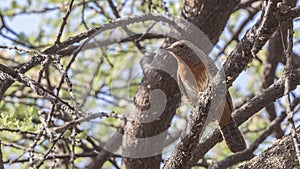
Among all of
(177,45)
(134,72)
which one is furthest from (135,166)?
(134,72)

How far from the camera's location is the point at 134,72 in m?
6.01

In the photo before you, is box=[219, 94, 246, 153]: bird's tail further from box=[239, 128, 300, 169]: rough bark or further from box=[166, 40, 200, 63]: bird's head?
box=[239, 128, 300, 169]: rough bark

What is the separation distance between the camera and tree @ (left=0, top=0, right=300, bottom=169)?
298cm

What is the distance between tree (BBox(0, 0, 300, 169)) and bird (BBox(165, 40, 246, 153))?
0.38 feet

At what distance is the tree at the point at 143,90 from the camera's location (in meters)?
2.98

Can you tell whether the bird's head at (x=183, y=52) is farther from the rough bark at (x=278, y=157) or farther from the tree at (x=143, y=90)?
the rough bark at (x=278, y=157)

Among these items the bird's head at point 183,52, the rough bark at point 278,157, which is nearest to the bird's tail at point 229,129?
the bird's head at point 183,52

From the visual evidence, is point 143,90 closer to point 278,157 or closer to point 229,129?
point 229,129

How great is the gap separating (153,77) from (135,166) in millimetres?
744

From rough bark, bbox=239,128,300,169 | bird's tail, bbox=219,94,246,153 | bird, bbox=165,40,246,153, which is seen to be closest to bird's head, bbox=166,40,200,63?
bird, bbox=165,40,246,153

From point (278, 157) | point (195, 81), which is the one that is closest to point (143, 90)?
point (195, 81)

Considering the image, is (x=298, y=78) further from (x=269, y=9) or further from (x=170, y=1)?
(x=170, y=1)

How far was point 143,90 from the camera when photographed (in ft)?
15.6

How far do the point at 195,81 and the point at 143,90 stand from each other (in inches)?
17.4
